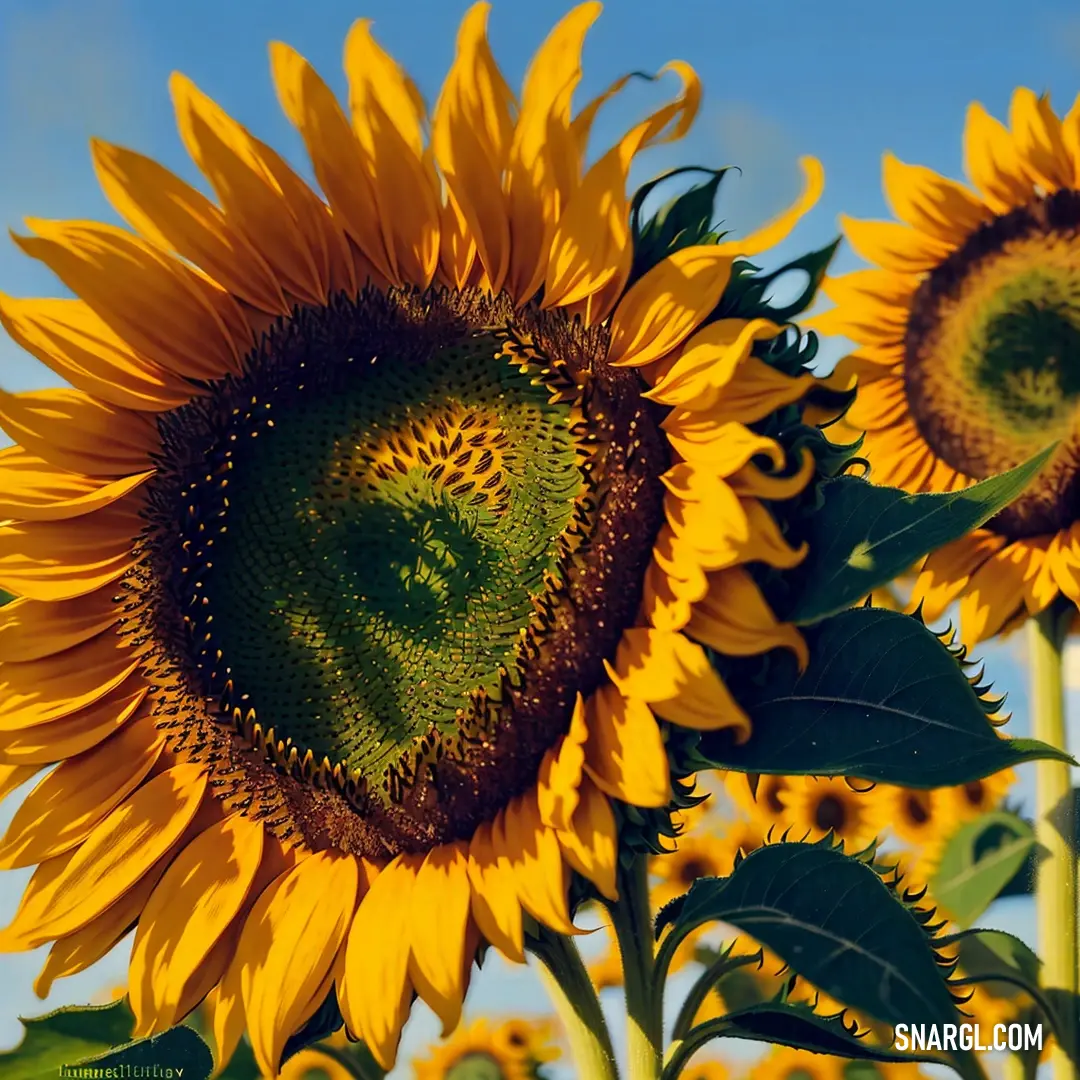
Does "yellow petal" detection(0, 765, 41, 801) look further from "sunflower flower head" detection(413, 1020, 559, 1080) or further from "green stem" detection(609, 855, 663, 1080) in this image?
"sunflower flower head" detection(413, 1020, 559, 1080)

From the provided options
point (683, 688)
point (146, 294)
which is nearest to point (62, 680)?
point (146, 294)

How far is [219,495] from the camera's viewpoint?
2293 millimetres

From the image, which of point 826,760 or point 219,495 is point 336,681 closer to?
point 219,495

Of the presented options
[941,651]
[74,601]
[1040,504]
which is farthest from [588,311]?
[1040,504]

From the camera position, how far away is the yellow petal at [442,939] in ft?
6.16

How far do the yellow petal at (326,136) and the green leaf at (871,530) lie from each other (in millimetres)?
845

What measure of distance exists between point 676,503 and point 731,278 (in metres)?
0.32

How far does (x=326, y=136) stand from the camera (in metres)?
2.08

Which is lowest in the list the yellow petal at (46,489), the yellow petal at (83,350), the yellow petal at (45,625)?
the yellow petal at (45,625)

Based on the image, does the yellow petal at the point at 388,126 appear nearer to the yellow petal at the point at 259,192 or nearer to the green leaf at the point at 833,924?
the yellow petal at the point at 259,192

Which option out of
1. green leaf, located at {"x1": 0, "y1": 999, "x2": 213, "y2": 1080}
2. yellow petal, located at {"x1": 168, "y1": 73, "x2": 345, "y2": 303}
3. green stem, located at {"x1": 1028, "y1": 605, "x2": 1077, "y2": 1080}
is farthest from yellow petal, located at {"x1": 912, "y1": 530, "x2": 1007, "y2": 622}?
green leaf, located at {"x1": 0, "y1": 999, "x2": 213, "y2": 1080}

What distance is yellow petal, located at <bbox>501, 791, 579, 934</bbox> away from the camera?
6.02ft

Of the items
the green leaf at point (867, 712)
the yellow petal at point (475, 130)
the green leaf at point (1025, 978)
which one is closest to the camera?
the green leaf at point (867, 712)

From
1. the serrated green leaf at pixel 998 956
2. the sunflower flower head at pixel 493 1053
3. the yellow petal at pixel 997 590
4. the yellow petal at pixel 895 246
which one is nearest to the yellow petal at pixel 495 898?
the serrated green leaf at pixel 998 956
